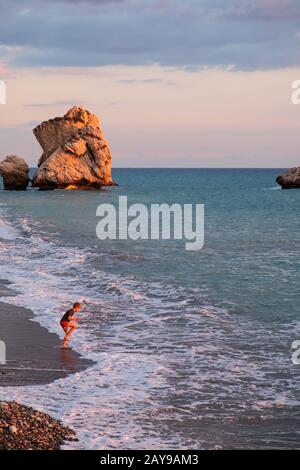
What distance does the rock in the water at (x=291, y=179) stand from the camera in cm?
11569

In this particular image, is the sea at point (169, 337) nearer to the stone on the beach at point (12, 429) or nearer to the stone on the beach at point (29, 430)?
the stone on the beach at point (29, 430)

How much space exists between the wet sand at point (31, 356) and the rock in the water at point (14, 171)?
88.5 metres

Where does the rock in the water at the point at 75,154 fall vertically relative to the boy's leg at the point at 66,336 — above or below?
above

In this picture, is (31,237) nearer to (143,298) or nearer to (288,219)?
(143,298)

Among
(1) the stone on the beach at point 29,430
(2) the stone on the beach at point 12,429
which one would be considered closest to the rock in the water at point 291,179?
(1) the stone on the beach at point 29,430

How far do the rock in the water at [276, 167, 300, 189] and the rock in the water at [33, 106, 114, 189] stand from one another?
2917 cm

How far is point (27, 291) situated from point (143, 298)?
4.24 m

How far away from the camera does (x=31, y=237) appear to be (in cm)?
4625

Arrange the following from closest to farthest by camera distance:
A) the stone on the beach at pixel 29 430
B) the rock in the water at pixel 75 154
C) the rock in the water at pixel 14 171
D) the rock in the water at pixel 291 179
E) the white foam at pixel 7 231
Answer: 1. the stone on the beach at pixel 29 430
2. the white foam at pixel 7 231
3. the rock in the water at pixel 75 154
4. the rock in the water at pixel 14 171
5. the rock in the water at pixel 291 179

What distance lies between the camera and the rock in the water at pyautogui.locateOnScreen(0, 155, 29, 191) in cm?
10762

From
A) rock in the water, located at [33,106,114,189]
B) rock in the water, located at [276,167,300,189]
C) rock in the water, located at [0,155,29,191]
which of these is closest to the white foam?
rock in the water, located at [33,106,114,189]

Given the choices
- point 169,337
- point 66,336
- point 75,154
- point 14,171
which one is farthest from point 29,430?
point 14,171

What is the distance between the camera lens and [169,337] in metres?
19.6
